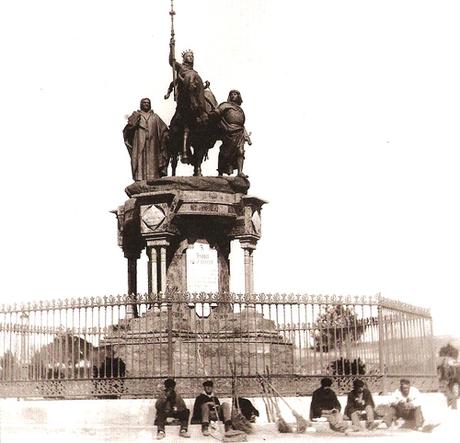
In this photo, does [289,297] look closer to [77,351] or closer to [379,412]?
[379,412]

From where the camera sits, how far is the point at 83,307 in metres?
18.9

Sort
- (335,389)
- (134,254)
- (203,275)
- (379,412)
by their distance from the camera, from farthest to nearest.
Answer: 1. (134,254)
2. (203,275)
3. (335,389)
4. (379,412)

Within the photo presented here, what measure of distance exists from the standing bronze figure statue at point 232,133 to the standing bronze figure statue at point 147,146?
1.47 m

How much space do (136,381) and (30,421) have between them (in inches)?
83.6

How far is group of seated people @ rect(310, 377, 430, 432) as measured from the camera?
1609 cm

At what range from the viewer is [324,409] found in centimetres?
1653

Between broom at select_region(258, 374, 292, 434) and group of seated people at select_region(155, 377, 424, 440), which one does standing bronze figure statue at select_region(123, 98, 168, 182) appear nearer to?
broom at select_region(258, 374, 292, 434)

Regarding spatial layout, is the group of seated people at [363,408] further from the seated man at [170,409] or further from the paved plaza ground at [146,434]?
the seated man at [170,409]

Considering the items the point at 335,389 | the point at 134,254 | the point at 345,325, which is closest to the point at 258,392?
the point at 335,389

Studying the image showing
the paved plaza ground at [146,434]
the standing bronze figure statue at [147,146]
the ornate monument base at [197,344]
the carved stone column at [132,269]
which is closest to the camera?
the paved plaza ground at [146,434]

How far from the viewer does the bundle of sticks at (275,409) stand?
16.0 metres

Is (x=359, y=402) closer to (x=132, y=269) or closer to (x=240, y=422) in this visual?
(x=240, y=422)

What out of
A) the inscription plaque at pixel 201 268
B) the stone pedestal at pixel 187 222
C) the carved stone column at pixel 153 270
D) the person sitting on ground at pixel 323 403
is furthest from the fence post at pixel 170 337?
the inscription plaque at pixel 201 268

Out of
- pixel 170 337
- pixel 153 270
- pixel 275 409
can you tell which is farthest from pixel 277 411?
pixel 153 270
